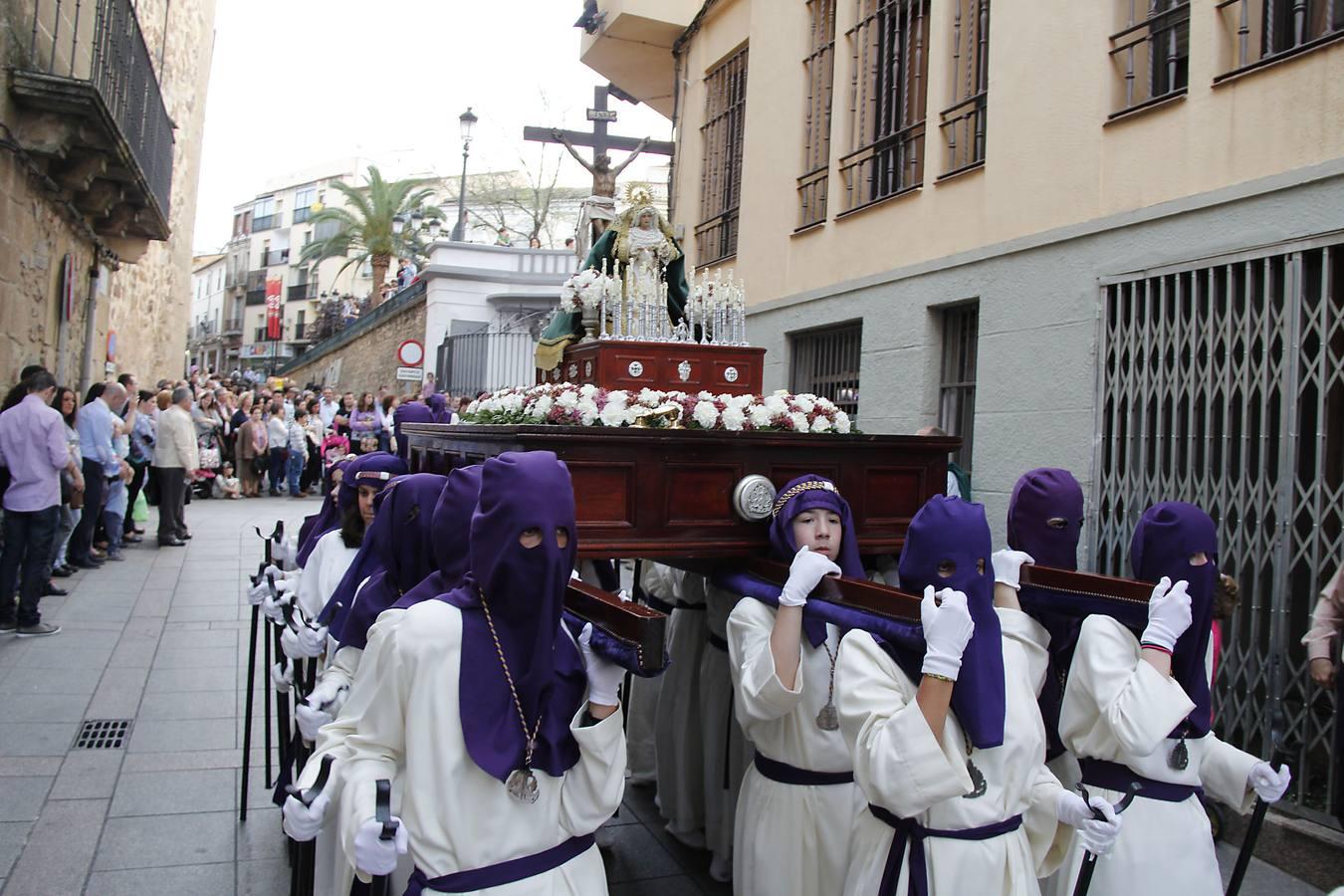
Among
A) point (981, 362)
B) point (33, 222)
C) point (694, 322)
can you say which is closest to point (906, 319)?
point (981, 362)

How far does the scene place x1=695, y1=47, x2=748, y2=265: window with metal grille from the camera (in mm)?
12773

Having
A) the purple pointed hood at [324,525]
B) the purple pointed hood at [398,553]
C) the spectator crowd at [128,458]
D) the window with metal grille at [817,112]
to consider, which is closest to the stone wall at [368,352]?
the spectator crowd at [128,458]

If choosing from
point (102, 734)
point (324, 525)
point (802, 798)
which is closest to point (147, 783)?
point (102, 734)

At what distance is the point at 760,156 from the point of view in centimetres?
1170

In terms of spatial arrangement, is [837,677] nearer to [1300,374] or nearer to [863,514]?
[863,514]

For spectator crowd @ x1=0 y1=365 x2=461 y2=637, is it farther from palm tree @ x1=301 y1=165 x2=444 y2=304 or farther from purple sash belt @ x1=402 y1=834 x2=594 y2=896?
palm tree @ x1=301 y1=165 x2=444 y2=304

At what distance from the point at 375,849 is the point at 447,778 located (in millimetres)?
304

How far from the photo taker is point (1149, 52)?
6.80 metres

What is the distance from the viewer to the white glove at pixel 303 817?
2777mm

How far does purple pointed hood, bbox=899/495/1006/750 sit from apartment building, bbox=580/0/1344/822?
3.06 meters

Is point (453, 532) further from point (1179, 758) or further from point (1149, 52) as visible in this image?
point (1149, 52)

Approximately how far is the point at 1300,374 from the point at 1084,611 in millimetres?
Result: 2605

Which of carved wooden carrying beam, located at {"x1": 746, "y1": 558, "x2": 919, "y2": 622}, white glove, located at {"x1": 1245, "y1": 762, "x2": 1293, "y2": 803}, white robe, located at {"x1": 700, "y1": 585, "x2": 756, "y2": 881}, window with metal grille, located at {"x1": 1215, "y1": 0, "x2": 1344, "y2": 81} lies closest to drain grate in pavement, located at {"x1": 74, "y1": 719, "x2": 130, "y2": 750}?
white robe, located at {"x1": 700, "y1": 585, "x2": 756, "y2": 881}

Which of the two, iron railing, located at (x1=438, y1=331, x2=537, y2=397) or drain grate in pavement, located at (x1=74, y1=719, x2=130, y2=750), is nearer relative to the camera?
drain grate in pavement, located at (x1=74, y1=719, x2=130, y2=750)
